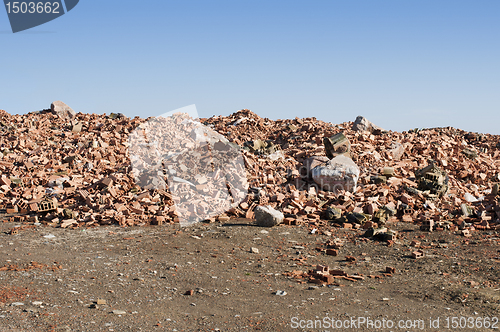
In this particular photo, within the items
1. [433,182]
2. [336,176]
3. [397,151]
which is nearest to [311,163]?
[336,176]

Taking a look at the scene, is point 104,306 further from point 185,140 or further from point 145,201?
point 185,140

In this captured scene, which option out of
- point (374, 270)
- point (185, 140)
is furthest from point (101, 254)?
point (185, 140)

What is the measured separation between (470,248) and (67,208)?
32.5 ft

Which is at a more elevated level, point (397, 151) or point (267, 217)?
point (397, 151)

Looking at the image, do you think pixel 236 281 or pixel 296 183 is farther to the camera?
pixel 296 183

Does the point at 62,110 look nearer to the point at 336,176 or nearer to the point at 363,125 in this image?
the point at 363,125

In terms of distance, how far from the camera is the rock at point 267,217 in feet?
32.5

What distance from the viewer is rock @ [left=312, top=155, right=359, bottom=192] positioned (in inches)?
471

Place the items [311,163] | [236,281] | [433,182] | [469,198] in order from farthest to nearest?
[311,163], [469,198], [433,182], [236,281]

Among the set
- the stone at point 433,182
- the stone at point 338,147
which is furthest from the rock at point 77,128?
the stone at point 433,182

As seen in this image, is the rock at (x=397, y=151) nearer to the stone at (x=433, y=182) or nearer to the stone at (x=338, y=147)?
the stone at (x=338, y=147)

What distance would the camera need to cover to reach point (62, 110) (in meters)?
22.8

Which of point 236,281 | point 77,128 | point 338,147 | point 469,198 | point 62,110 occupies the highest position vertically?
point 62,110

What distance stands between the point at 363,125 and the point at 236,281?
45.2ft
